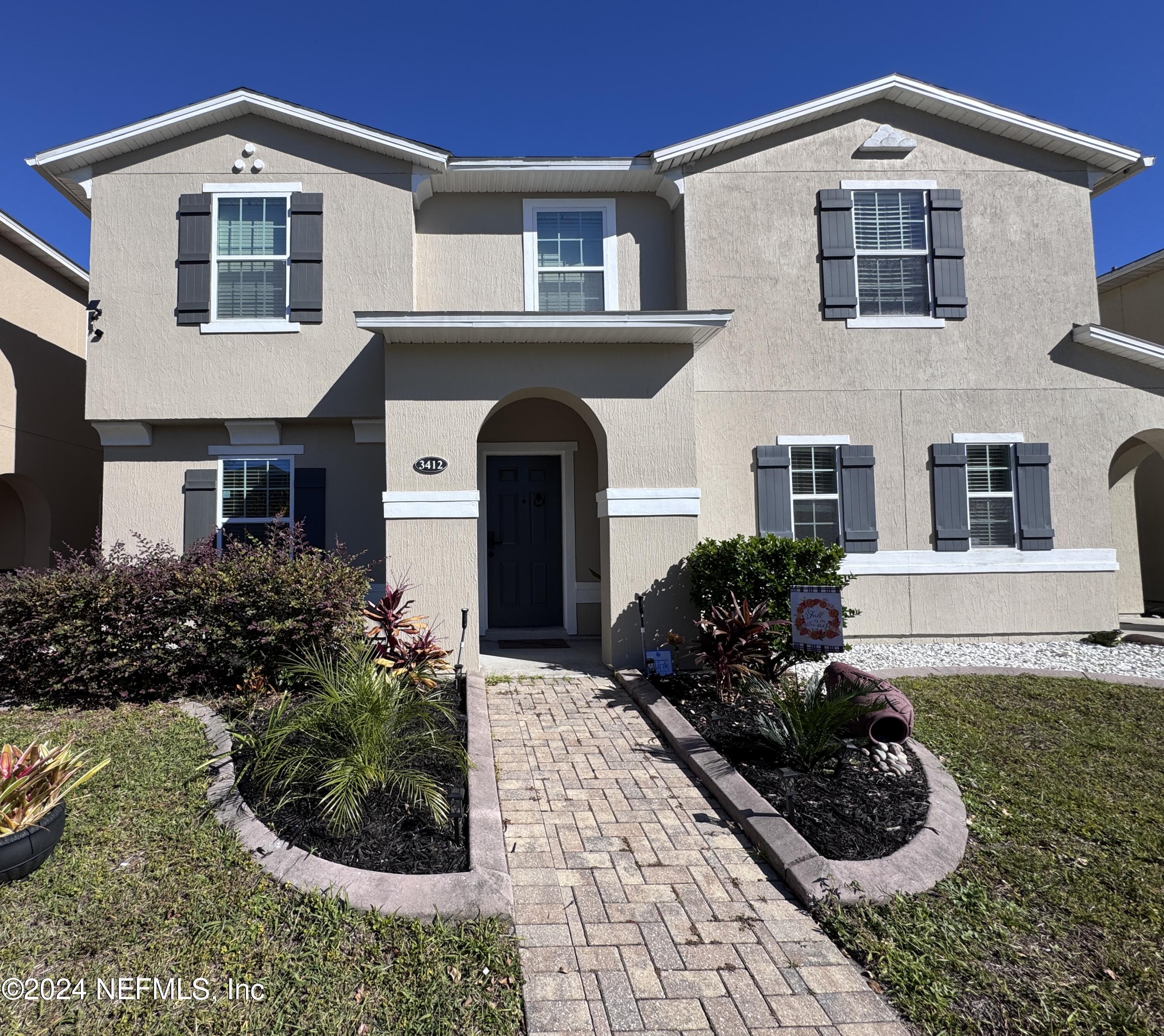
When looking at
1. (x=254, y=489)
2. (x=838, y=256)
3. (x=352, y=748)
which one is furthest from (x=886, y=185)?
(x=352, y=748)

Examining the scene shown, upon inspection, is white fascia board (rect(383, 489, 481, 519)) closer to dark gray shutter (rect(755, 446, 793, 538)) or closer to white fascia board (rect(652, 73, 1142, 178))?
dark gray shutter (rect(755, 446, 793, 538))

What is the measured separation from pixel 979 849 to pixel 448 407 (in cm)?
612

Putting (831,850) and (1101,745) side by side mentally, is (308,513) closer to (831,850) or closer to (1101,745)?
(831,850)

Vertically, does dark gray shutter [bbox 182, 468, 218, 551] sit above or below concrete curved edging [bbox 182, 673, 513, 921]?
above

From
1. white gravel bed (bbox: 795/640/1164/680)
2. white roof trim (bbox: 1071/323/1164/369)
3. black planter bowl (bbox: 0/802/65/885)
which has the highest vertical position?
white roof trim (bbox: 1071/323/1164/369)

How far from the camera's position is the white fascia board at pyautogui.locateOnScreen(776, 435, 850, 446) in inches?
358

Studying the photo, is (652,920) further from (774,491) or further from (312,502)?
(312,502)

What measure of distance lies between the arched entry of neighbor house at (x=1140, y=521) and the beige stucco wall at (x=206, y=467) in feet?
32.7

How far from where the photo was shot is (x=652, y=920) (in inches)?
134

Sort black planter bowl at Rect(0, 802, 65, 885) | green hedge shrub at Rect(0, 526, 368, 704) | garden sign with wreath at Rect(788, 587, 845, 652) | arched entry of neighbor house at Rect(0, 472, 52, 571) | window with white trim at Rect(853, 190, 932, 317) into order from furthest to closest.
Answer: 1. arched entry of neighbor house at Rect(0, 472, 52, 571)
2. window with white trim at Rect(853, 190, 932, 317)
3. green hedge shrub at Rect(0, 526, 368, 704)
4. garden sign with wreath at Rect(788, 587, 845, 652)
5. black planter bowl at Rect(0, 802, 65, 885)

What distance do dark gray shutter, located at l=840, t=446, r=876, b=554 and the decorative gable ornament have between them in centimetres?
403

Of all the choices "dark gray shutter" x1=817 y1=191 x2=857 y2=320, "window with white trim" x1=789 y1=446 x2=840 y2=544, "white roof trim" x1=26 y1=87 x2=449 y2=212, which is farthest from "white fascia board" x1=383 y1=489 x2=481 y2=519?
"dark gray shutter" x1=817 y1=191 x2=857 y2=320

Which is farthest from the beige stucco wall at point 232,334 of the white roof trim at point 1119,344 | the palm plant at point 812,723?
the white roof trim at point 1119,344

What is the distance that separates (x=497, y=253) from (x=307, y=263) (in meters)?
2.43
